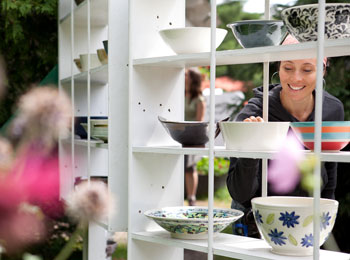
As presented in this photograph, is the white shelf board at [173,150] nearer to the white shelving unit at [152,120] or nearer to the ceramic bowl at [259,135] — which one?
the white shelving unit at [152,120]

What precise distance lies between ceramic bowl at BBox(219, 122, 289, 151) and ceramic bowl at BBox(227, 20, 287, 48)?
24cm

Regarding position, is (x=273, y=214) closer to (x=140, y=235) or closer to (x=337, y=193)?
(x=140, y=235)

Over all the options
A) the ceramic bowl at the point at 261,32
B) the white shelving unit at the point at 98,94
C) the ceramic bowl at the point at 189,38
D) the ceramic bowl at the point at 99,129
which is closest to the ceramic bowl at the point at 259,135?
the ceramic bowl at the point at 261,32

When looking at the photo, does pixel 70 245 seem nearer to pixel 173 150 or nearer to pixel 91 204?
pixel 91 204

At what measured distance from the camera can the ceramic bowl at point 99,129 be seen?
7.29 feet

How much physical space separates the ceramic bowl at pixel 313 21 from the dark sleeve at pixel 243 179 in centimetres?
55

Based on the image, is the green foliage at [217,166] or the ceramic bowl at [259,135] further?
the green foliage at [217,166]

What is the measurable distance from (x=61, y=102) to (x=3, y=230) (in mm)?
77

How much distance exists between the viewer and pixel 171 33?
1.82 m

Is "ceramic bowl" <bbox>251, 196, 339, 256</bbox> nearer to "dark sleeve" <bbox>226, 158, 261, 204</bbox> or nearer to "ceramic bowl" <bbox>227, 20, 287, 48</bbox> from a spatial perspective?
"dark sleeve" <bbox>226, 158, 261, 204</bbox>

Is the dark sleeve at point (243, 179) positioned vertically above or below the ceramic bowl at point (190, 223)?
above

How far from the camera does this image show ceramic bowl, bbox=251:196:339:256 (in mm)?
1433

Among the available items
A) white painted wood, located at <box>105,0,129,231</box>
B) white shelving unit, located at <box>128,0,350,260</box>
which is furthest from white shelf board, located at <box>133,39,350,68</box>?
white painted wood, located at <box>105,0,129,231</box>

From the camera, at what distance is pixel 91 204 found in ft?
0.87
